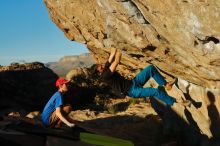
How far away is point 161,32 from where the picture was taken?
8727mm

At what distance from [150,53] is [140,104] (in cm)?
948

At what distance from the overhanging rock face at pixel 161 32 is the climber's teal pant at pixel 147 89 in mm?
511

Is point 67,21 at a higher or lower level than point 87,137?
higher

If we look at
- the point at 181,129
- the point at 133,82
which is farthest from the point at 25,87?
the point at 133,82

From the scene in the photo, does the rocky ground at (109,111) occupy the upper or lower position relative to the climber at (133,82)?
lower

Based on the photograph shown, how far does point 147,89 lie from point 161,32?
1547 millimetres

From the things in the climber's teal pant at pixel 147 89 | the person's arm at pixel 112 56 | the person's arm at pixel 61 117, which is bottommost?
the person's arm at pixel 61 117

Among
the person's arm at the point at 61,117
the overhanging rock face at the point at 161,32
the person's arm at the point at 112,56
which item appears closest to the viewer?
the overhanging rock face at the point at 161,32

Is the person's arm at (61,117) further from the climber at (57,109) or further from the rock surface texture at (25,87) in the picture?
the rock surface texture at (25,87)

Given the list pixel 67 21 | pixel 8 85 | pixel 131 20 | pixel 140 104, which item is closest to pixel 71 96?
pixel 8 85

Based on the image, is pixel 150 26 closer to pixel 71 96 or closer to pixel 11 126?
pixel 11 126

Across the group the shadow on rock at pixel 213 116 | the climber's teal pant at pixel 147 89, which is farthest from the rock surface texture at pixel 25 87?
the shadow on rock at pixel 213 116

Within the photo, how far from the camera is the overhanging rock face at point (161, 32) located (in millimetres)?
7496

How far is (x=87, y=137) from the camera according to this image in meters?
8.66
